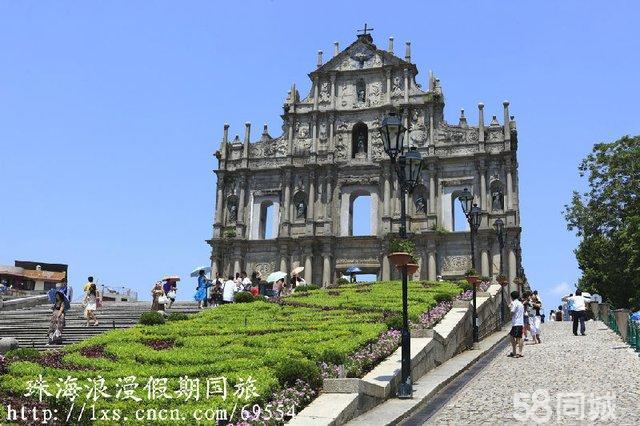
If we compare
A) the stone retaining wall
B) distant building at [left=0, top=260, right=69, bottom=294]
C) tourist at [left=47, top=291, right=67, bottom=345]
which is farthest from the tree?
distant building at [left=0, top=260, right=69, bottom=294]

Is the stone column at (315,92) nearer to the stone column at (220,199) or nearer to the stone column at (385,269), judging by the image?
the stone column at (220,199)

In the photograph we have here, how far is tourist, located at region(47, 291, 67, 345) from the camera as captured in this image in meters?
17.9

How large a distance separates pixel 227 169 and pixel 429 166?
14.6 meters

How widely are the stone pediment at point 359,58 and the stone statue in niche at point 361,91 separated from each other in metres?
1.07

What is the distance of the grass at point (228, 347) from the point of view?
31.1 ft

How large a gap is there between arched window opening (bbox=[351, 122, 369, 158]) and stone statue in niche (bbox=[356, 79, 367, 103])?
6.13 ft

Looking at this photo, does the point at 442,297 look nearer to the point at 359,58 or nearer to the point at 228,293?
the point at 228,293

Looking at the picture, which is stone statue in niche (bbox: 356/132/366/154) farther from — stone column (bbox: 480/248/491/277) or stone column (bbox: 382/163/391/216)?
stone column (bbox: 480/248/491/277)

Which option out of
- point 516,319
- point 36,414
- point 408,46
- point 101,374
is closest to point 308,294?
point 516,319

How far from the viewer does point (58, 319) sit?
17922 mm

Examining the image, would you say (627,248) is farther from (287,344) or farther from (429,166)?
(287,344)

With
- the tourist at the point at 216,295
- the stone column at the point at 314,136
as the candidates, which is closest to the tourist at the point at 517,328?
the tourist at the point at 216,295

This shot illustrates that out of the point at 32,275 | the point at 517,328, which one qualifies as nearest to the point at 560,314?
the point at 517,328

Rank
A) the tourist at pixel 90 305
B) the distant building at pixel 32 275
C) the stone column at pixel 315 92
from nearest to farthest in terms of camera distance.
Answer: the tourist at pixel 90 305 → the stone column at pixel 315 92 → the distant building at pixel 32 275
